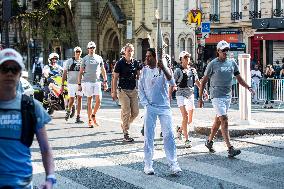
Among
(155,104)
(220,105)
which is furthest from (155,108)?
(220,105)

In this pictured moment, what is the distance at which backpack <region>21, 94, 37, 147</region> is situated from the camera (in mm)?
4434

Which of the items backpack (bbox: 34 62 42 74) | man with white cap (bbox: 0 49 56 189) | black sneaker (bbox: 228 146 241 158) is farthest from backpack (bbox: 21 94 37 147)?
backpack (bbox: 34 62 42 74)

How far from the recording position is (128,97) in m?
12.6

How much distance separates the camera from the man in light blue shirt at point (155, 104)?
8945mm

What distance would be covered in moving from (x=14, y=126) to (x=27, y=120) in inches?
4.3

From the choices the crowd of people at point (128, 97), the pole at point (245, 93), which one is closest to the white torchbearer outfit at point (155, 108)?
the crowd of people at point (128, 97)

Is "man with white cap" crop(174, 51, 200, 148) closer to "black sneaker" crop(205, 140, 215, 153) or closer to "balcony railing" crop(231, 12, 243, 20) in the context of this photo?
"black sneaker" crop(205, 140, 215, 153)

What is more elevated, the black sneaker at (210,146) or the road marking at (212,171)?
the black sneaker at (210,146)

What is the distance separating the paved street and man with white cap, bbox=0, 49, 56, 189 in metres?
3.70

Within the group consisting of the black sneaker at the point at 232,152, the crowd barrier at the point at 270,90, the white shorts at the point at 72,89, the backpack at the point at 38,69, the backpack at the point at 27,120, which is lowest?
the black sneaker at the point at 232,152

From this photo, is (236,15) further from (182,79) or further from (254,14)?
(182,79)

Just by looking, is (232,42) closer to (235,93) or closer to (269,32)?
(269,32)

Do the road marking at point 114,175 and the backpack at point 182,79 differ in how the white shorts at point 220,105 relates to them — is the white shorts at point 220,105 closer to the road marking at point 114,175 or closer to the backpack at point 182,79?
the backpack at point 182,79

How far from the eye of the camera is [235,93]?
23406mm
